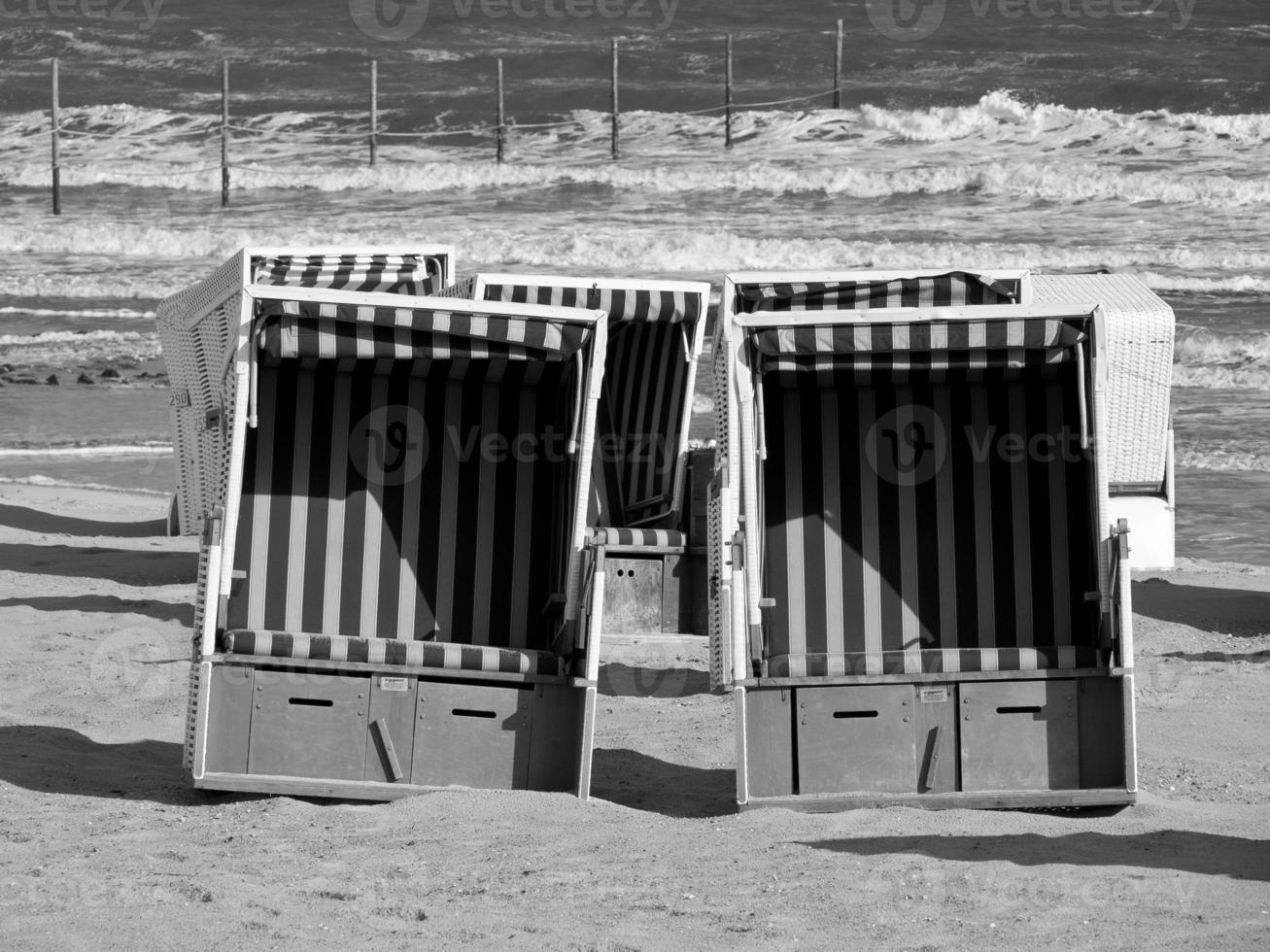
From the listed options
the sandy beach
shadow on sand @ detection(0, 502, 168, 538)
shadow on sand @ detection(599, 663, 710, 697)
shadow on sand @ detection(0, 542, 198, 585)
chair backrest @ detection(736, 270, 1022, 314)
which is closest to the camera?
the sandy beach

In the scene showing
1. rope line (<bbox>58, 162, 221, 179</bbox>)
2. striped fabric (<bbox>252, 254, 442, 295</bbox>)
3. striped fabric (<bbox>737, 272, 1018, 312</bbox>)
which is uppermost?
rope line (<bbox>58, 162, 221, 179</bbox>)

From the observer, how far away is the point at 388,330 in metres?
4.71

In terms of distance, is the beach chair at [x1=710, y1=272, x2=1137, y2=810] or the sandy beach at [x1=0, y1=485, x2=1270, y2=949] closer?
the sandy beach at [x1=0, y1=485, x2=1270, y2=949]

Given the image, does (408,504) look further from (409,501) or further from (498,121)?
(498,121)

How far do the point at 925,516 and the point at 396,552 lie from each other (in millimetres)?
1625

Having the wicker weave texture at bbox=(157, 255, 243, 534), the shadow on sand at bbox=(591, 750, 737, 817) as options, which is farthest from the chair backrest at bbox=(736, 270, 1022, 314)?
the wicker weave texture at bbox=(157, 255, 243, 534)

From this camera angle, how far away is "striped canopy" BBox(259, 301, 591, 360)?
15.3 ft

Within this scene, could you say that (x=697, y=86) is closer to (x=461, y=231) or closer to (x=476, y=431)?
(x=461, y=231)

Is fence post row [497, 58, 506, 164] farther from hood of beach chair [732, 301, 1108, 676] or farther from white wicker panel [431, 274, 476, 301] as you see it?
hood of beach chair [732, 301, 1108, 676]

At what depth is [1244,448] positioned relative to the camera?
12648mm

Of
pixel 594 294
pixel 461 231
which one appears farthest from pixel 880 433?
pixel 461 231

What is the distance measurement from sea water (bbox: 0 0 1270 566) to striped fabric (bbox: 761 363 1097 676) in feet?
29.9

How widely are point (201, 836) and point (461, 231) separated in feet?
79.6

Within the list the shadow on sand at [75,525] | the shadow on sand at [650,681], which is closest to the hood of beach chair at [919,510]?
the shadow on sand at [650,681]
